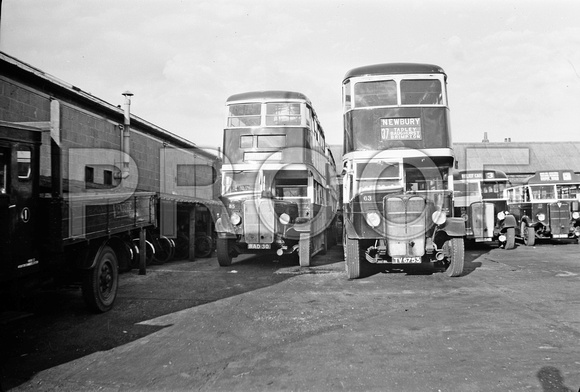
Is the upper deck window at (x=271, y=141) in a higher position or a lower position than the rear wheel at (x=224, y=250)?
higher

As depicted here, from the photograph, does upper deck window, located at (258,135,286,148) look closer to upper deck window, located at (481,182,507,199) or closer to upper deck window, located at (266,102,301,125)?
upper deck window, located at (266,102,301,125)

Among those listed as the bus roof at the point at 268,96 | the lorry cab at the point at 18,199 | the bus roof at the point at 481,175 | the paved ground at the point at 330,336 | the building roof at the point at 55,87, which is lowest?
the paved ground at the point at 330,336

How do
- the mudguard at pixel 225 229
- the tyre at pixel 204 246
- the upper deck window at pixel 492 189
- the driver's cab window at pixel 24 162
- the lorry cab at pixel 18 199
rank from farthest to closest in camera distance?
the upper deck window at pixel 492 189, the tyre at pixel 204 246, the mudguard at pixel 225 229, the driver's cab window at pixel 24 162, the lorry cab at pixel 18 199

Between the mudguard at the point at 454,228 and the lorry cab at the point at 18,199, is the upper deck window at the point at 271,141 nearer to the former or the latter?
the mudguard at the point at 454,228

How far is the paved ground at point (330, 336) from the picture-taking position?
333 cm

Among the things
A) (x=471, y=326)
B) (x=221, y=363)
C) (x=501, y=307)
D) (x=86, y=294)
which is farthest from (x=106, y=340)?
(x=501, y=307)

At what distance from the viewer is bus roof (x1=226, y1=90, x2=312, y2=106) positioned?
10.1 m

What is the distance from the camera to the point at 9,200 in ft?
13.8

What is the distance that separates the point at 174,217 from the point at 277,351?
25.0 ft

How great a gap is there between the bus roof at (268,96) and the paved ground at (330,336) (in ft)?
15.2

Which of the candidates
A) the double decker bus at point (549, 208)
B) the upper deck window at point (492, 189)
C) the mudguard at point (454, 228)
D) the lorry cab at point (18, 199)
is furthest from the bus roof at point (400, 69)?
the double decker bus at point (549, 208)

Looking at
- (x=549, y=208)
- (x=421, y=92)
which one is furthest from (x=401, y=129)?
(x=549, y=208)

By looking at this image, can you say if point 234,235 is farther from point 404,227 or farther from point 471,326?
point 471,326

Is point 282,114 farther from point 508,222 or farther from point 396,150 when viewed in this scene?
point 508,222
